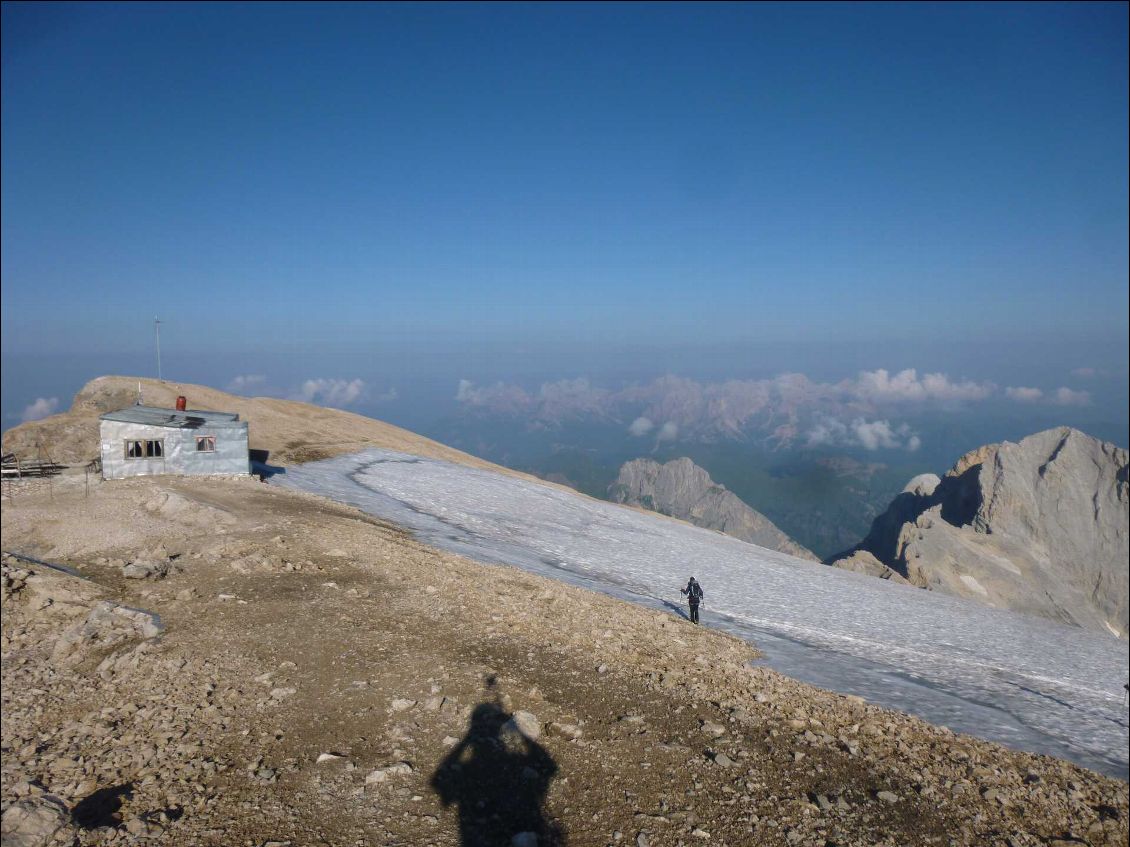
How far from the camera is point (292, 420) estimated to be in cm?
5334

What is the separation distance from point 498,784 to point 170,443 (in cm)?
2508

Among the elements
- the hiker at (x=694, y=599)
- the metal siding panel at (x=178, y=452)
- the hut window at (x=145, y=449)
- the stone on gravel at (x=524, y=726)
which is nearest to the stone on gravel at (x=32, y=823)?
the stone on gravel at (x=524, y=726)

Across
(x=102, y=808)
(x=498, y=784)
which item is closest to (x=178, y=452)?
(x=102, y=808)

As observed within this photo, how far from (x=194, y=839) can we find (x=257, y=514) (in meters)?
16.5

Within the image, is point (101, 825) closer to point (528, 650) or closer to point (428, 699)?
point (428, 699)

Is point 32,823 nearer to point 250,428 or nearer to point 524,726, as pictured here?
point 524,726

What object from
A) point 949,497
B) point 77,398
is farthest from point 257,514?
point 949,497

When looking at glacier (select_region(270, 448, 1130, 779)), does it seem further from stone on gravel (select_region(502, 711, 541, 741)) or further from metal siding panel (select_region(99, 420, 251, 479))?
stone on gravel (select_region(502, 711, 541, 741))

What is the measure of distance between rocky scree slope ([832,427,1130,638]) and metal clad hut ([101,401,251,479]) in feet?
154

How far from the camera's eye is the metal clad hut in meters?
27.0

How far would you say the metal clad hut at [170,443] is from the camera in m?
27.0

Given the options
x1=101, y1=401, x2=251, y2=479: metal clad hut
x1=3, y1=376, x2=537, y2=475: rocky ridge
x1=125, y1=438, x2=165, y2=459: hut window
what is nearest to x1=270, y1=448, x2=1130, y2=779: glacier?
x1=101, y1=401, x2=251, y2=479: metal clad hut

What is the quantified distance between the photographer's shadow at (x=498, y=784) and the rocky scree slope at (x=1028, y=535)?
50489mm

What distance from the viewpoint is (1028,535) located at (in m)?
74.9
